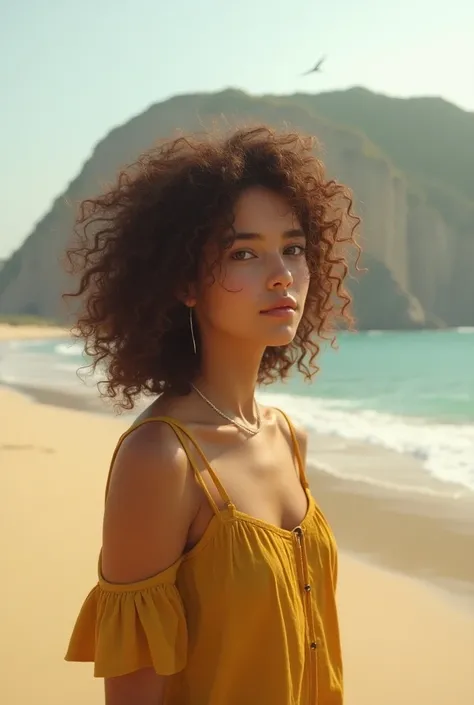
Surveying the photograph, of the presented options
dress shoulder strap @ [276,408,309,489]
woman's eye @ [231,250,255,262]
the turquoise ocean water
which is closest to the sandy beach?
the turquoise ocean water

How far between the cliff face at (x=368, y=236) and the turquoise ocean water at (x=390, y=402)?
1495 inches

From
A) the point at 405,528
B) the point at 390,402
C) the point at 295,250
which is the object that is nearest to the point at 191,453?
the point at 295,250

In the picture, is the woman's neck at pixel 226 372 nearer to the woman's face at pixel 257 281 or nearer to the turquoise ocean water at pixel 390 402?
the woman's face at pixel 257 281

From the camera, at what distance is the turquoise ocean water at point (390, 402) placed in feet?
31.9

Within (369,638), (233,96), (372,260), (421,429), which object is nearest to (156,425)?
(369,638)

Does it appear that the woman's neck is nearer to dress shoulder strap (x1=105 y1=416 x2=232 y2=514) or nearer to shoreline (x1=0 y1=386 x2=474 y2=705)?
dress shoulder strap (x1=105 y1=416 x2=232 y2=514)

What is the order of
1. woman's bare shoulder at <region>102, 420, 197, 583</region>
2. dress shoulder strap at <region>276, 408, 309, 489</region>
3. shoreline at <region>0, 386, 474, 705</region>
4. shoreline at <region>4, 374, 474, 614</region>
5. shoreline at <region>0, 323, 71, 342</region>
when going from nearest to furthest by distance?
woman's bare shoulder at <region>102, 420, 197, 583</region>, dress shoulder strap at <region>276, 408, 309, 489</region>, shoreline at <region>0, 386, 474, 705</region>, shoreline at <region>4, 374, 474, 614</region>, shoreline at <region>0, 323, 71, 342</region>

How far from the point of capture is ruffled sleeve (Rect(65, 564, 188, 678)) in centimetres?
148

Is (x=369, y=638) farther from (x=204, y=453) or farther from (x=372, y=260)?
(x=372, y=260)

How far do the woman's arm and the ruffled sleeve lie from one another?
26mm

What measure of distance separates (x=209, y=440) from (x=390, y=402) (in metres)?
15.8

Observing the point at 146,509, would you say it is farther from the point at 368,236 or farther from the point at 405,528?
the point at 368,236

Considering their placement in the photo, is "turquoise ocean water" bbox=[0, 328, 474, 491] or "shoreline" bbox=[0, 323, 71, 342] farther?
"shoreline" bbox=[0, 323, 71, 342]

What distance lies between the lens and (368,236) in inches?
2709
